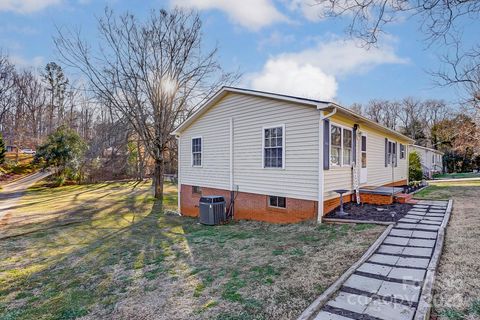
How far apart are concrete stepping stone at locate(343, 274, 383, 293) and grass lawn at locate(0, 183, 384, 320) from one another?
0.99 ft

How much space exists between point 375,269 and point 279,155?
503 cm

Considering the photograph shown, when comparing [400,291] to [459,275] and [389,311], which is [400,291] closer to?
[389,311]

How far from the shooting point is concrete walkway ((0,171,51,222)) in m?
15.9

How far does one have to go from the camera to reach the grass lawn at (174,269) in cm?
381

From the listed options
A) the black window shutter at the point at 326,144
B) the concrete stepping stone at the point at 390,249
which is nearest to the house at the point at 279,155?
the black window shutter at the point at 326,144

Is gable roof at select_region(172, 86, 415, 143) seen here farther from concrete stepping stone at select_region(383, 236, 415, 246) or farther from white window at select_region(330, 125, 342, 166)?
concrete stepping stone at select_region(383, 236, 415, 246)

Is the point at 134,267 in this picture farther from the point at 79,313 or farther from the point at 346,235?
the point at 346,235

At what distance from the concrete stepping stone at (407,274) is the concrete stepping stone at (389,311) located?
839mm

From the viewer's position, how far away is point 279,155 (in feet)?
29.2

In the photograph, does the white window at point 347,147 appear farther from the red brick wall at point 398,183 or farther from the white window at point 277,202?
the red brick wall at point 398,183

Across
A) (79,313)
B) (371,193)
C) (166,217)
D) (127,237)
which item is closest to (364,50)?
(79,313)

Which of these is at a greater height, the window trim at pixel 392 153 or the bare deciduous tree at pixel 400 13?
the bare deciduous tree at pixel 400 13

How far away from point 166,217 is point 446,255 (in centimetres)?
1060

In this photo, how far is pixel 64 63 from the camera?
15211 millimetres
